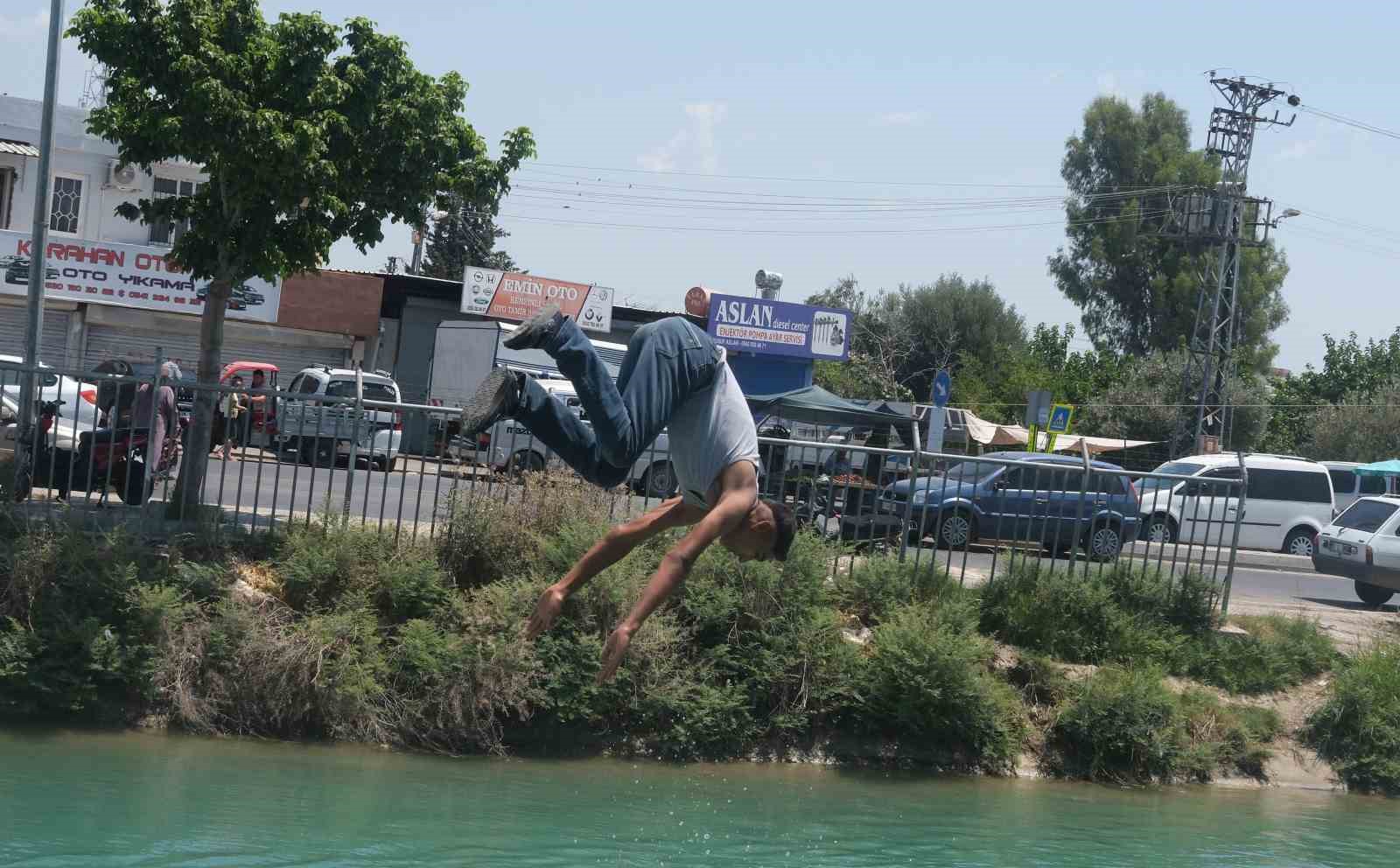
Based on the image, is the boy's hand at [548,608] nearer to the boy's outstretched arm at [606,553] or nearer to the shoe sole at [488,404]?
the boy's outstretched arm at [606,553]

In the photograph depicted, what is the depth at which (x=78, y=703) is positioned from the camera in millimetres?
9219

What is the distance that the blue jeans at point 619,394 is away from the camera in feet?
16.6

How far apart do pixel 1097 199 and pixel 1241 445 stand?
18268 millimetres

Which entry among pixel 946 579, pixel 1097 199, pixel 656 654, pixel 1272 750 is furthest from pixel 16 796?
pixel 1097 199

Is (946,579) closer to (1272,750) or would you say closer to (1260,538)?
(1272,750)

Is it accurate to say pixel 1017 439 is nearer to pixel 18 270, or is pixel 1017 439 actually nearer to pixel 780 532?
pixel 18 270

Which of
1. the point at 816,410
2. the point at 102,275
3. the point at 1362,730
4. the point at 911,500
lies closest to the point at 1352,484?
the point at 816,410

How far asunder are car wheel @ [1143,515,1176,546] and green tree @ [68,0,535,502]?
6.68 metres

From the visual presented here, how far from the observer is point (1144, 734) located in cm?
1055

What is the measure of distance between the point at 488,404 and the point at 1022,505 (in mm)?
7319

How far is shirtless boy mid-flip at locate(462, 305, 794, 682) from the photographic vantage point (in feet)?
16.6

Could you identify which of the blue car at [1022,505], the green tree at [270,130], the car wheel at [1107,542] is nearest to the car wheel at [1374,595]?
the car wheel at [1107,542]

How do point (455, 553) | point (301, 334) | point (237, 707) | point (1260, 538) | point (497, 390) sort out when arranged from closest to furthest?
point (497, 390) < point (237, 707) < point (455, 553) < point (1260, 538) < point (301, 334)

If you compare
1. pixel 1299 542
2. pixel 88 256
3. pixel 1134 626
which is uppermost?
pixel 88 256
